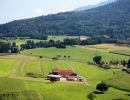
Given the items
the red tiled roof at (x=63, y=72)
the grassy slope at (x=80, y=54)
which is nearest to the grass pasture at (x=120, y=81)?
the red tiled roof at (x=63, y=72)

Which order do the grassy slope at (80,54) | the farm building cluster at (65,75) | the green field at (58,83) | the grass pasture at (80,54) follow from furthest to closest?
the grassy slope at (80,54) < the grass pasture at (80,54) < the farm building cluster at (65,75) < the green field at (58,83)

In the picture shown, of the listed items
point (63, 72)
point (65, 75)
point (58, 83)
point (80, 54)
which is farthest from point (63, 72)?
point (80, 54)

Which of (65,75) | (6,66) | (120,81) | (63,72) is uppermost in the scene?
(6,66)

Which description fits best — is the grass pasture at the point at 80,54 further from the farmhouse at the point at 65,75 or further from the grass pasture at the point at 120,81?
the grass pasture at the point at 120,81

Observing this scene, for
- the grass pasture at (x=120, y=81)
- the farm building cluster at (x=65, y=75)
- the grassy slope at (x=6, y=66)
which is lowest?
the grass pasture at (x=120, y=81)

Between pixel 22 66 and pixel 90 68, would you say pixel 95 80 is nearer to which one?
pixel 90 68

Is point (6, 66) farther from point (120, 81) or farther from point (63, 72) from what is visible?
point (120, 81)

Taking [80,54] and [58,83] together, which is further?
[80,54]

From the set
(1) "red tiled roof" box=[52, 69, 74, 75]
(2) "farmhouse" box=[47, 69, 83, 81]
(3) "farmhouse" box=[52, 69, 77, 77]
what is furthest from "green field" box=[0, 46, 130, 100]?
(1) "red tiled roof" box=[52, 69, 74, 75]

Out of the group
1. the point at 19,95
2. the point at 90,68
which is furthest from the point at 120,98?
the point at 90,68
